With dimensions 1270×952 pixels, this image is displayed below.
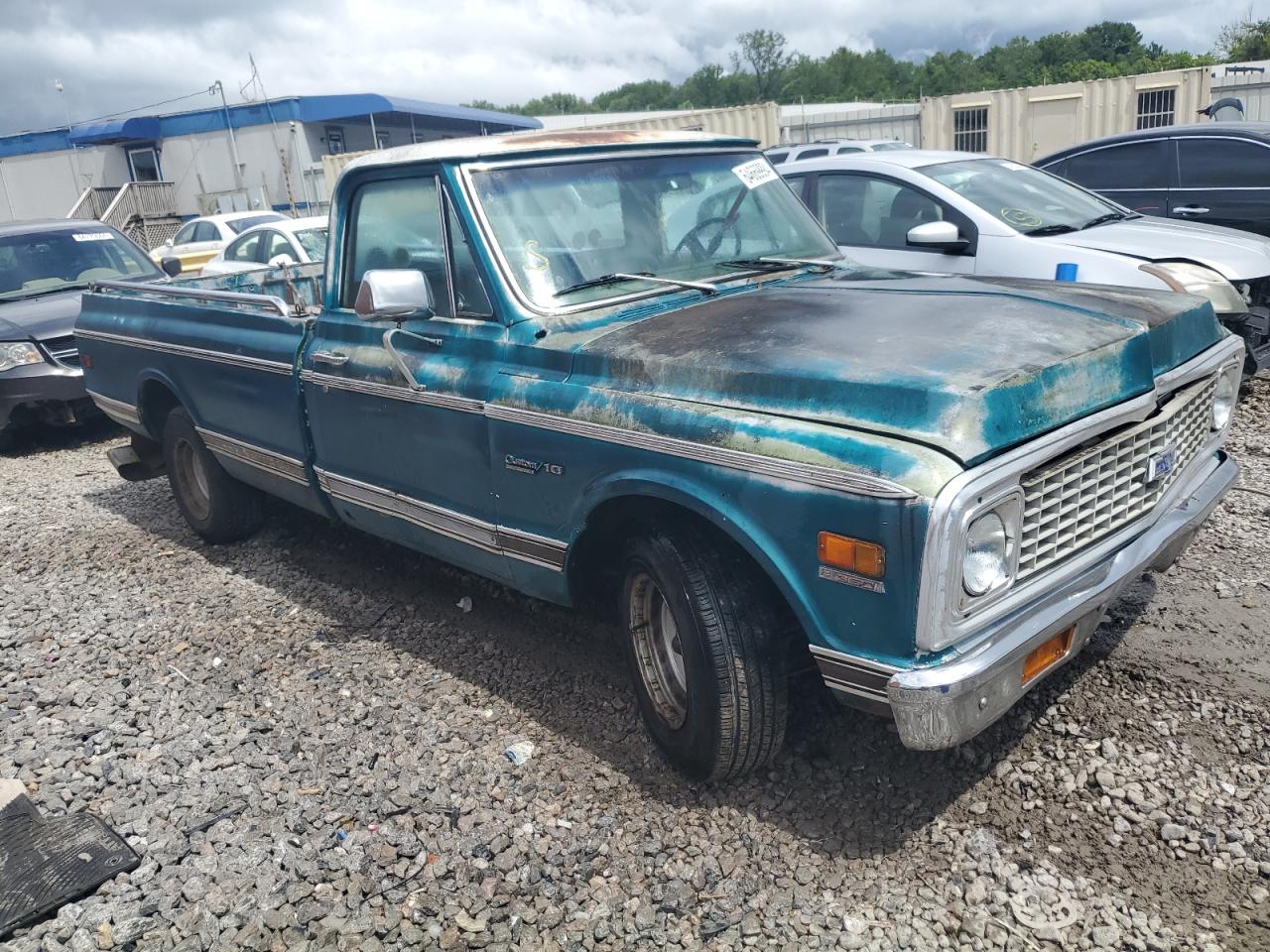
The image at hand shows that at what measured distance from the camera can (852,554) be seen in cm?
249

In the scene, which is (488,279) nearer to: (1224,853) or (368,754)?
(368,754)

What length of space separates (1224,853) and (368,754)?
270 centimetres

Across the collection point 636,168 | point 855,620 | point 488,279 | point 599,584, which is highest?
point 636,168

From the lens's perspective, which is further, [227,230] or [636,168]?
[227,230]

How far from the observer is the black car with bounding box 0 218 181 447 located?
27.9ft

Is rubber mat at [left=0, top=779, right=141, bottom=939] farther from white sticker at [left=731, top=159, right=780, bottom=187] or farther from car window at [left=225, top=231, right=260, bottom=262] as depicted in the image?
car window at [left=225, top=231, right=260, bottom=262]

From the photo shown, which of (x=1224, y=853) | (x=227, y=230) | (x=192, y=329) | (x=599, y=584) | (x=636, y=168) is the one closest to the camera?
(x=1224, y=853)

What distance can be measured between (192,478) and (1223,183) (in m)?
8.04

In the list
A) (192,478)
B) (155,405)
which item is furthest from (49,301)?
(192,478)

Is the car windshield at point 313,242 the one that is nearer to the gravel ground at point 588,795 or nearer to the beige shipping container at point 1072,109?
the gravel ground at point 588,795

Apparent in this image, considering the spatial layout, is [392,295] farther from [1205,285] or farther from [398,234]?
[1205,285]

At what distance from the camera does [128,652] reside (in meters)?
4.69

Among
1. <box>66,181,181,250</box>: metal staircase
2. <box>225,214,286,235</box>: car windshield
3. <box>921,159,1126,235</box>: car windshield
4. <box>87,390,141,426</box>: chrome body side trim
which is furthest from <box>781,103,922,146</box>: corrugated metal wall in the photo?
<box>87,390,141,426</box>: chrome body side trim

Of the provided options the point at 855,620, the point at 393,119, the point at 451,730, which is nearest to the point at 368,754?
the point at 451,730
